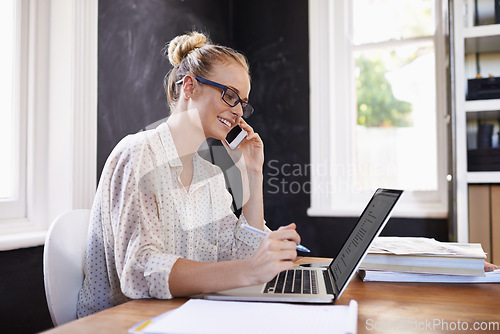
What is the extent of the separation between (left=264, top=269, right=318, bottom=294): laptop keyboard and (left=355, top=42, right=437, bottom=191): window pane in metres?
1.64

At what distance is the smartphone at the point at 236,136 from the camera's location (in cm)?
168

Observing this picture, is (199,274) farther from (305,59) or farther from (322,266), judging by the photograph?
(305,59)

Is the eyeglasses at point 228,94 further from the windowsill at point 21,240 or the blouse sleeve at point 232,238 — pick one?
the windowsill at point 21,240

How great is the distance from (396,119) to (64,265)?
6.92 ft

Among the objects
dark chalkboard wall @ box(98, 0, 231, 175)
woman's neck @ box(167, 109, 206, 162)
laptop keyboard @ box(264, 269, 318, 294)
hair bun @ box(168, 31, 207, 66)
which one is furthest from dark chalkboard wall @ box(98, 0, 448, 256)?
laptop keyboard @ box(264, 269, 318, 294)

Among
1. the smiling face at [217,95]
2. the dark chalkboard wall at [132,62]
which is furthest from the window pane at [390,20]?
the smiling face at [217,95]

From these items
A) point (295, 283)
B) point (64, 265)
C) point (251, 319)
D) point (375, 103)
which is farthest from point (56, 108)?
point (375, 103)

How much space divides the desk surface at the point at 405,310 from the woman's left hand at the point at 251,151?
703 mm

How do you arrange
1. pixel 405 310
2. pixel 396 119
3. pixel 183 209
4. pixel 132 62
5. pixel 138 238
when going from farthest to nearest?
pixel 396 119
pixel 132 62
pixel 183 209
pixel 138 238
pixel 405 310

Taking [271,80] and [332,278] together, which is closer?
[332,278]

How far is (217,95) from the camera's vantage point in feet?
4.70

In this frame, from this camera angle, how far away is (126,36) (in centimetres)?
194

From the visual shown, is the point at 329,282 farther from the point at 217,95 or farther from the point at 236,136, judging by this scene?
the point at 236,136

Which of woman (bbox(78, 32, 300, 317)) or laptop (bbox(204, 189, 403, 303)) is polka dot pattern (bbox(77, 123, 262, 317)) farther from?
laptop (bbox(204, 189, 403, 303))
